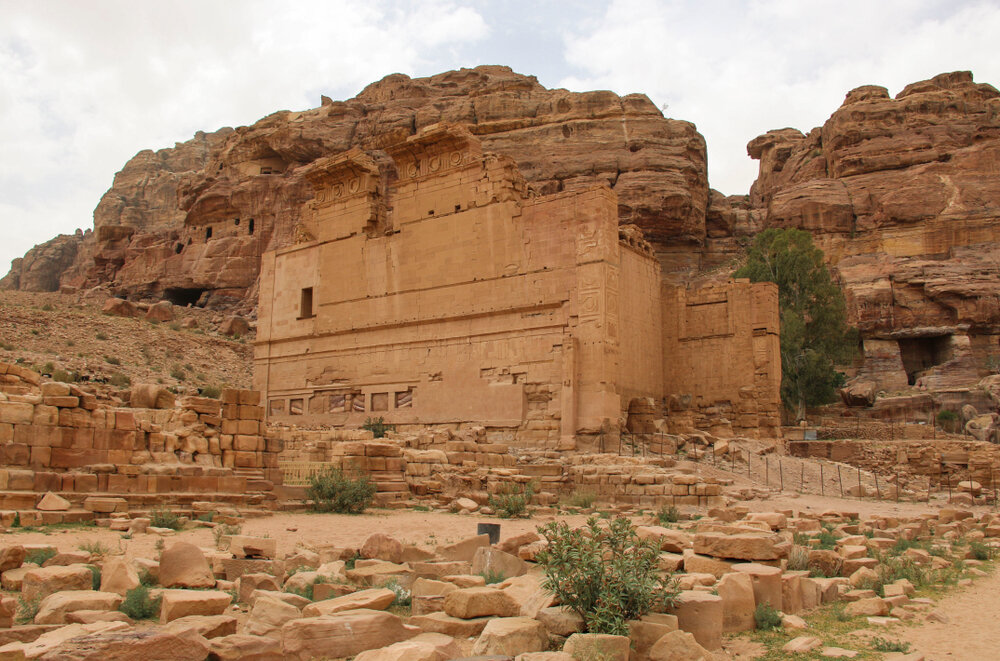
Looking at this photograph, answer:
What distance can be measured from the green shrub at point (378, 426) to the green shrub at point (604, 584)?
15.7 m

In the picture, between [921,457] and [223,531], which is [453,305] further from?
[921,457]

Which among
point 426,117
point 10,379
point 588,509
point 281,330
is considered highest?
point 426,117

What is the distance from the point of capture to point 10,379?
497 inches

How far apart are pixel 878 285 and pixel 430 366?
26.8 meters

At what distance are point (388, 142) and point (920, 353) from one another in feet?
98.2

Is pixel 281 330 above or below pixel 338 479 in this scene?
above

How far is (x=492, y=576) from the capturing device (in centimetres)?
675

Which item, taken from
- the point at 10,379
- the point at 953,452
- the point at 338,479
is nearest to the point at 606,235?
the point at 338,479

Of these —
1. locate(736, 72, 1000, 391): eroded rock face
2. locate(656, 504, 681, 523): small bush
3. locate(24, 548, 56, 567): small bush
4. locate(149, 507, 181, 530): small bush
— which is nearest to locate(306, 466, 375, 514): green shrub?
locate(149, 507, 181, 530): small bush

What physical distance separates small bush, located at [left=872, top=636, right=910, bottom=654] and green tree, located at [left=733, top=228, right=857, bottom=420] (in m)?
26.5

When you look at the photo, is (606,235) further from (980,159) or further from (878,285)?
(980,159)

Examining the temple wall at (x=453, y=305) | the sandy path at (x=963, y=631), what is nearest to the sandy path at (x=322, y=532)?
the sandy path at (x=963, y=631)

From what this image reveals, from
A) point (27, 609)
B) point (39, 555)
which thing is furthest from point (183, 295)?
point (27, 609)

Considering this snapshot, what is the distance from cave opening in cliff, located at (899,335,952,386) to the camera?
124 ft
